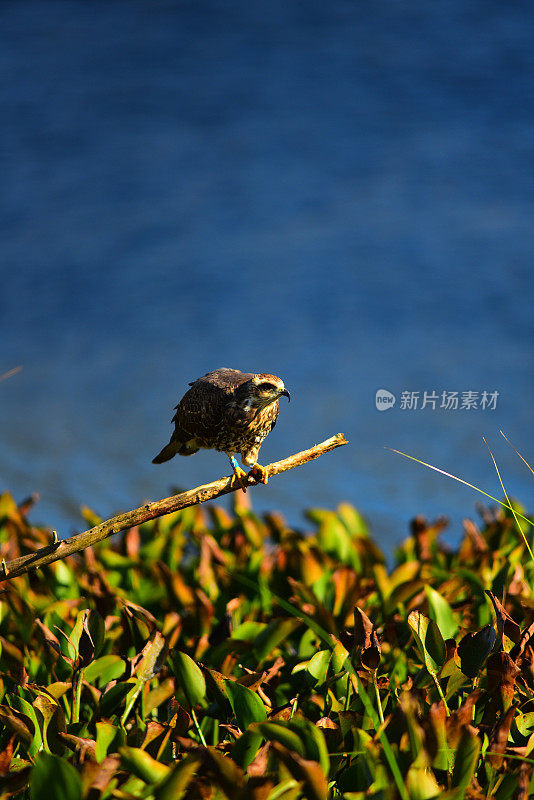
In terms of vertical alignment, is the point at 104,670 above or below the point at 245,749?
above

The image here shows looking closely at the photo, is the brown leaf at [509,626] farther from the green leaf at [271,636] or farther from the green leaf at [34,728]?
the green leaf at [34,728]

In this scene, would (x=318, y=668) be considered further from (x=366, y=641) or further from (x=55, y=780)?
(x=55, y=780)

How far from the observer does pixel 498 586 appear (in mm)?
3311

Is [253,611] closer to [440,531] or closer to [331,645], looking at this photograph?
[331,645]

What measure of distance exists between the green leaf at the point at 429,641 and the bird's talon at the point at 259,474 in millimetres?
852

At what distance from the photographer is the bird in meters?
2.82

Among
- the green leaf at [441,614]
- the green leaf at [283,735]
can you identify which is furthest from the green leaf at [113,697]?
the green leaf at [441,614]

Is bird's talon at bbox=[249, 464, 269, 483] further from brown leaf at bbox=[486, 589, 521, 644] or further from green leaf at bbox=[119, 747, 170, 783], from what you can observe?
green leaf at bbox=[119, 747, 170, 783]

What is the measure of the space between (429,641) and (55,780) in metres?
1.61

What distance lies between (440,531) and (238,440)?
12.6ft

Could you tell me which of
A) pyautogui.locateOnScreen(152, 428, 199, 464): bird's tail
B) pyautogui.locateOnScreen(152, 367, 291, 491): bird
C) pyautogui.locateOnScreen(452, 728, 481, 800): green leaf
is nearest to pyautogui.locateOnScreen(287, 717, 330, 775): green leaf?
pyautogui.locateOnScreen(452, 728, 481, 800): green leaf

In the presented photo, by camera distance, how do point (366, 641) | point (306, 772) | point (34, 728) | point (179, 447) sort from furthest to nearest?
1. point (179, 447)
2. point (366, 641)
3. point (34, 728)
4. point (306, 772)

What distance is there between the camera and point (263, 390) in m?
2.76

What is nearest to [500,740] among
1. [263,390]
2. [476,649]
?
[476,649]
